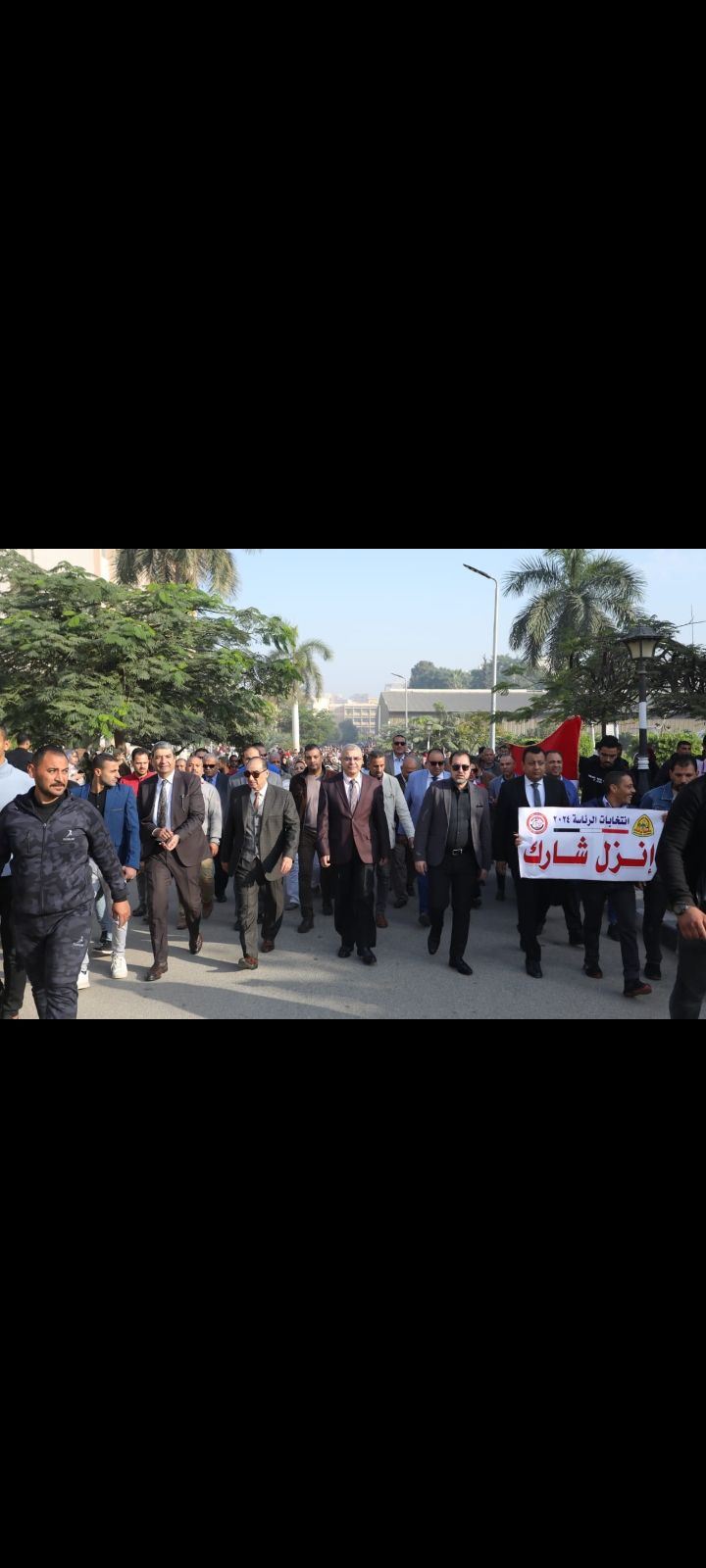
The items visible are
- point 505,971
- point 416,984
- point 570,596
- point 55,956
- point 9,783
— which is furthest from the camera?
point 570,596

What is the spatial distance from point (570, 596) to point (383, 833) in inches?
1142

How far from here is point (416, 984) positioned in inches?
271

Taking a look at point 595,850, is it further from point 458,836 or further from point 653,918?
point 458,836

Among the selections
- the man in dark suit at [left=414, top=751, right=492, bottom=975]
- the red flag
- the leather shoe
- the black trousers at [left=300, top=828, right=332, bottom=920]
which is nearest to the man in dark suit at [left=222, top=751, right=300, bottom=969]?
the leather shoe

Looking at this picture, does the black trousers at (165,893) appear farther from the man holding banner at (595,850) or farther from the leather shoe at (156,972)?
the man holding banner at (595,850)

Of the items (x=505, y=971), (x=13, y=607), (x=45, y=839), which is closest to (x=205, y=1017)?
(x=45, y=839)

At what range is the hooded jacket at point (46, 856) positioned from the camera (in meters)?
4.59

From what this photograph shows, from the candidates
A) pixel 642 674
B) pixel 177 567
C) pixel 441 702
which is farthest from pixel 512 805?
pixel 441 702

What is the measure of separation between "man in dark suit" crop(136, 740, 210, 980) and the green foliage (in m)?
4.35

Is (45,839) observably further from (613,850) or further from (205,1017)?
(613,850)

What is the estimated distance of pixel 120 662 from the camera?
506 inches

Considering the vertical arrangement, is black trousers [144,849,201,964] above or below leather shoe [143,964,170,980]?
above

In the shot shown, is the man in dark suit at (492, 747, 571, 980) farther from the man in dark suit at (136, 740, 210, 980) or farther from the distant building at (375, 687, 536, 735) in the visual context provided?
the distant building at (375, 687, 536, 735)

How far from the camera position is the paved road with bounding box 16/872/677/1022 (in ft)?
20.4
